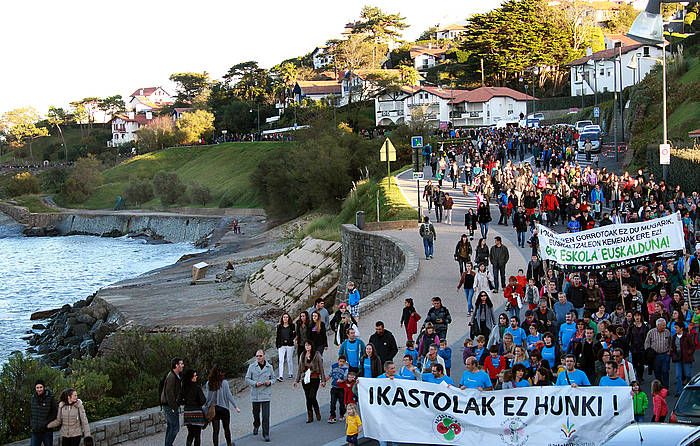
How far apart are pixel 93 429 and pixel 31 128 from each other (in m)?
185

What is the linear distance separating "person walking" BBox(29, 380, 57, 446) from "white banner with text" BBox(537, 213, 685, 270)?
Result: 1003 cm

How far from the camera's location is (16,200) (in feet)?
A: 417

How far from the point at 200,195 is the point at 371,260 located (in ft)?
248

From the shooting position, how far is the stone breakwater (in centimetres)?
3659

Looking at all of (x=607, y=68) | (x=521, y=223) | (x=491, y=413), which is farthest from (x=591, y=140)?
(x=491, y=413)

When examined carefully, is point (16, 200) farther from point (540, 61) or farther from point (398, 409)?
point (398, 409)

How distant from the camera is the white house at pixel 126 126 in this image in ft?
587

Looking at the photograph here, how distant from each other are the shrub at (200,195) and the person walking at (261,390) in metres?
90.9

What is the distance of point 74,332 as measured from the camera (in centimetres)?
4044

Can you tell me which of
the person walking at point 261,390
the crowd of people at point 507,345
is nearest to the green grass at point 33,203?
the crowd of people at point 507,345

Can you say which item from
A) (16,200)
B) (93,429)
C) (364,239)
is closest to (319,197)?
(364,239)

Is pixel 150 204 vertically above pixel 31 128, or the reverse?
pixel 31 128

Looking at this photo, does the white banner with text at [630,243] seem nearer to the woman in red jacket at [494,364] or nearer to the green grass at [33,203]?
the woman in red jacket at [494,364]

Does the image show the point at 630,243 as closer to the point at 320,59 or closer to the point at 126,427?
the point at 126,427
